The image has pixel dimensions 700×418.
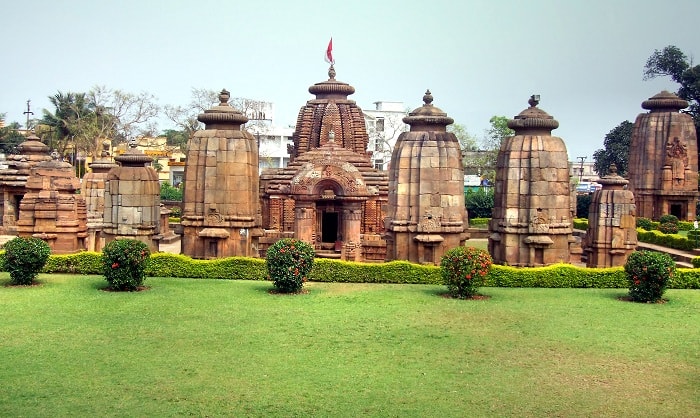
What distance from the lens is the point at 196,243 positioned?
22312 millimetres

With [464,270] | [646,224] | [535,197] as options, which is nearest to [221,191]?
[464,270]

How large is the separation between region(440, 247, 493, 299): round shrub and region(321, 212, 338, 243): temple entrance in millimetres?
11858

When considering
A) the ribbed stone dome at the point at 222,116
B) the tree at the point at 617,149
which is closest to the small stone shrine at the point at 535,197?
the ribbed stone dome at the point at 222,116

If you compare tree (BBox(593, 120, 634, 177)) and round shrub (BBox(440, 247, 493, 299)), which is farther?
tree (BBox(593, 120, 634, 177))

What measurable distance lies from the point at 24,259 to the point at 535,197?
1306 centimetres

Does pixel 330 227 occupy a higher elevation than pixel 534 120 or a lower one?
lower

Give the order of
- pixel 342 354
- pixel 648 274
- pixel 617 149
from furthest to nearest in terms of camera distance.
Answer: pixel 617 149 < pixel 648 274 < pixel 342 354

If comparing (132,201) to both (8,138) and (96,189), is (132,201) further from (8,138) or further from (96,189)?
(8,138)

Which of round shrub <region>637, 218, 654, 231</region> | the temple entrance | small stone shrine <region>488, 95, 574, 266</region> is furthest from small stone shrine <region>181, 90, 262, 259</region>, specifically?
round shrub <region>637, 218, 654, 231</region>

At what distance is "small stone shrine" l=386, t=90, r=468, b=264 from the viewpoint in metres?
21.2

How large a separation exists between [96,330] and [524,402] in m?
7.69

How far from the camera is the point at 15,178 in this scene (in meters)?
34.0

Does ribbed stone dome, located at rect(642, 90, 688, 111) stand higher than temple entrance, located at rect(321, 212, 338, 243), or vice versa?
ribbed stone dome, located at rect(642, 90, 688, 111)

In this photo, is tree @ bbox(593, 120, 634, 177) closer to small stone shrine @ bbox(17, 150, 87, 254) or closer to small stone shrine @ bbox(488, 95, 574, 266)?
small stone shrine @ bbox(488, 95, 574, 266)
